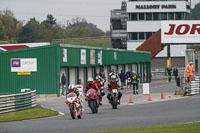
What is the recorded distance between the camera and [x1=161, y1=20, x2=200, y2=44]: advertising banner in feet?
208

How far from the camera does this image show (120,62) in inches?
2434

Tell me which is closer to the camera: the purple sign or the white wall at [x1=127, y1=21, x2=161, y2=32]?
the purple sign

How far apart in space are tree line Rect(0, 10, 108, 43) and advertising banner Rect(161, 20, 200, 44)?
53167mm

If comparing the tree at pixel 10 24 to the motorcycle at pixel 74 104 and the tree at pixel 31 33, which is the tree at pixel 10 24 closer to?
the tree at pixel 31 33

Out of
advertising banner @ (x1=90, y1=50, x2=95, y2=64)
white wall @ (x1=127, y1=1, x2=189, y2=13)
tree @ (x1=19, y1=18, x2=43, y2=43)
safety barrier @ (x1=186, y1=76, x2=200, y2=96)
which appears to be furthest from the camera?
tree @ (x1=19, y1=18, x2=43, y2=43)

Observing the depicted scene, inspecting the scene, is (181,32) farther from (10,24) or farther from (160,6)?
(10,24)

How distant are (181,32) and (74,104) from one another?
4259 cm

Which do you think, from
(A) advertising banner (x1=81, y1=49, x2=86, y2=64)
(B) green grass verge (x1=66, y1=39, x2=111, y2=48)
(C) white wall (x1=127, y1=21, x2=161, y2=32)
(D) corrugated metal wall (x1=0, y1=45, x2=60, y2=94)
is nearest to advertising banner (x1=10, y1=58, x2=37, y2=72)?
(D) corrugated metal wall (x1=0, y1=45, x2=60, y2=94)

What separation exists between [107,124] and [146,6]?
274 feet

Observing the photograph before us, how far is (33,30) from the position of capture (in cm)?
12206

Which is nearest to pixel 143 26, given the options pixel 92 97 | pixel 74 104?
pixel 92 97

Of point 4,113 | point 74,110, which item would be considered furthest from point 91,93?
point 4,113

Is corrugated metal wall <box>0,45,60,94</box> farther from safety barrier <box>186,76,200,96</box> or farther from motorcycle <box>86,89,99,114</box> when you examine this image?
motorcycle <box>86,89,99,114</box>

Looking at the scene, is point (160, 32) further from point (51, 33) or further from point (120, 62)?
point (51, 33)
